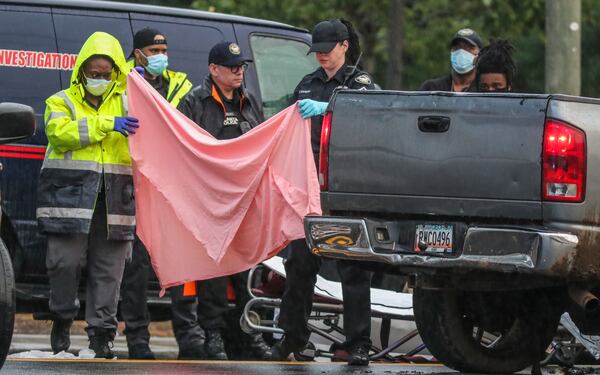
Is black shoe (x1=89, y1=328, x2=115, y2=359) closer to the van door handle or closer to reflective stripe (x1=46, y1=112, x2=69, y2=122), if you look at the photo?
reflective stripe (x1=46, y1=112, x2=69, y2=122)

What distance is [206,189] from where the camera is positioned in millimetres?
9891

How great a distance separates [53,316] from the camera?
9.70m

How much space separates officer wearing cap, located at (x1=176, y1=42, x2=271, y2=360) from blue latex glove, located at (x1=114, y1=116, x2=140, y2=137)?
476mm

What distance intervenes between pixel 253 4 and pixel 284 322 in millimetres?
12652

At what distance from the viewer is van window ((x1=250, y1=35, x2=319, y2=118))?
1112 cm

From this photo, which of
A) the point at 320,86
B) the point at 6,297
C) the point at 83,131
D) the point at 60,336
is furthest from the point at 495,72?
the point at 6,297

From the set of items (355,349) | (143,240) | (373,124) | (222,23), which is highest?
(222,23)

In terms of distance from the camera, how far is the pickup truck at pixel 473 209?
7426 millimetres

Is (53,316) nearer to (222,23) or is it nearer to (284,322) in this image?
(284,322)

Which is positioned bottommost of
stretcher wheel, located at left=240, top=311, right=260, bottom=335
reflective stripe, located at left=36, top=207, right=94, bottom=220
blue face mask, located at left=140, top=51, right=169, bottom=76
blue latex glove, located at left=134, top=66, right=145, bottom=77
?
stretcher wheel, located at left=240, top=311, right=260, bottom=335

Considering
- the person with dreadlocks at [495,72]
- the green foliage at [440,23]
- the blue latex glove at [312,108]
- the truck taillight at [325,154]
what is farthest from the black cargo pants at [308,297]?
the green foliage at [440,23]

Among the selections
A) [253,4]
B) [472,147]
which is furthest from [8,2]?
[253,4]

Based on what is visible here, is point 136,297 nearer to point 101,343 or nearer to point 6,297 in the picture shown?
point 101,343

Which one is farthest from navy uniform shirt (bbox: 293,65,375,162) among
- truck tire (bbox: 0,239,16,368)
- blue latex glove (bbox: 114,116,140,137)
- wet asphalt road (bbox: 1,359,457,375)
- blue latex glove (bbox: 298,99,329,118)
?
truck tire (bbox: 0,239,16,368)
